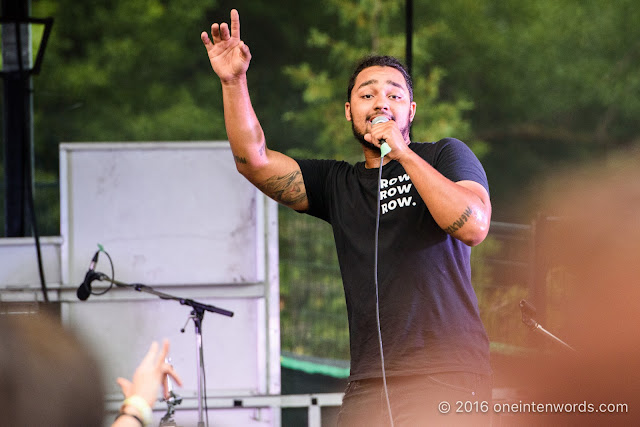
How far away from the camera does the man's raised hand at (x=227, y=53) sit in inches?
93.6

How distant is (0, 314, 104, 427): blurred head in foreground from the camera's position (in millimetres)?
1545

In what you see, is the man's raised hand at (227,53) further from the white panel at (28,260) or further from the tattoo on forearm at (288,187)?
the white panel at (28,260)

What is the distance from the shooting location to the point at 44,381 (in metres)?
1.58

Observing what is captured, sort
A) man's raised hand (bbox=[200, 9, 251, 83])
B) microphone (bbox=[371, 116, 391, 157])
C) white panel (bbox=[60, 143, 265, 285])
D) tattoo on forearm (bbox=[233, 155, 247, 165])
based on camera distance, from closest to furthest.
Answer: microphone (bbox=[371, 116, 391, 157]) → man's raised hand (bbox=[200, 9, 251, 83]) → tattoo on forearm (bbox=[233, 155, 247, 165]) → white panel (bbox=[60, 143, 265, 285])

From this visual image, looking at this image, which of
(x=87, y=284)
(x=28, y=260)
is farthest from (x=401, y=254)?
(x=28, y=260)

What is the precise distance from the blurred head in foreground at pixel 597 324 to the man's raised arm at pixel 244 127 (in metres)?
1.91

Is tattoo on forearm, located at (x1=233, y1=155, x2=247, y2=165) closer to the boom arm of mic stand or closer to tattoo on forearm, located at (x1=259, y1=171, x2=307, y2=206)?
tattoo on forearm, located at (x1=259, y1=171, x2=307, y2=206)

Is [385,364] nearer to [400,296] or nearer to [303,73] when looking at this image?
[400,296]

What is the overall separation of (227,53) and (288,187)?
45cm

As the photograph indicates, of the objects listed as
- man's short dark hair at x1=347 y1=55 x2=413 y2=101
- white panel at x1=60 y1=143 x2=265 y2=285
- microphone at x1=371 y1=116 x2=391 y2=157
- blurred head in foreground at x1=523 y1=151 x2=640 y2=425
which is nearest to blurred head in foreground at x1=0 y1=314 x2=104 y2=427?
microphone at x1=371 y1=116 x2=391 y2=157

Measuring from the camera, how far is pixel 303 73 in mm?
11914

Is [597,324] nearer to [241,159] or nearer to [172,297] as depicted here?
[172,297]

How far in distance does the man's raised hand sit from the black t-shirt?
1.62 ft

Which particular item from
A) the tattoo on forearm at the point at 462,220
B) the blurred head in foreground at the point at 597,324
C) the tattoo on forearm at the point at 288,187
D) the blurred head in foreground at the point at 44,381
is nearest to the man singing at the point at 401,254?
the tattoo on forearm at the point at 462,220
